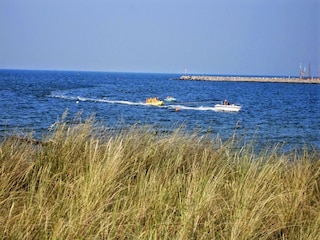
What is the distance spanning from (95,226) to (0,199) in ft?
2.97

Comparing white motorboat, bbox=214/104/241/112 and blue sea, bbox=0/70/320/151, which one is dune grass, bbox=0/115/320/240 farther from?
white motorboat, bbox=214/104/241/112

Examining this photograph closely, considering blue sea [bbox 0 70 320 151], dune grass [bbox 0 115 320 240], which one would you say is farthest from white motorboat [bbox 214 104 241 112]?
dune grass [bbox 0 115 320 240]

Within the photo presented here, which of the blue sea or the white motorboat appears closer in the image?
the blue sea

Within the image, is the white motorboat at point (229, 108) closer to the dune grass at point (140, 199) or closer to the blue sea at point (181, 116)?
the blue sea at point (181, 116)

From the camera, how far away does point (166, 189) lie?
154 inches

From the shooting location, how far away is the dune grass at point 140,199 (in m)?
3.22

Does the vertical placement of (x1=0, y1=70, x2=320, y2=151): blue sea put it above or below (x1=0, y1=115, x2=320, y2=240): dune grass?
below

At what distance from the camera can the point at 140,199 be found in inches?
147

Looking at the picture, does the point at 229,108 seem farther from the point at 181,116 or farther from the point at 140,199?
the point at 140,199

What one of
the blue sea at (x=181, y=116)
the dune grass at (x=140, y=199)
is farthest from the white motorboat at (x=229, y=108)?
the dune grass at (x=140, y=199)

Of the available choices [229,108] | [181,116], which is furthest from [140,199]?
[229,108]

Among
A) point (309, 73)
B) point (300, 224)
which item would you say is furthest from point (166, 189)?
point (309, 73)

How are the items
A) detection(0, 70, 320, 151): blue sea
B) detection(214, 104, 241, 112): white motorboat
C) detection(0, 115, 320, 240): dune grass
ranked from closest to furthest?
detection(0, 115, 320, 240): dune grass → detection(0, 70, 320, 151): blue sea → detection(214, 104, 241, 112): white motorboat

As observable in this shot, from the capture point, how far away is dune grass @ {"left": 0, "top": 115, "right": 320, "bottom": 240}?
322 cm
